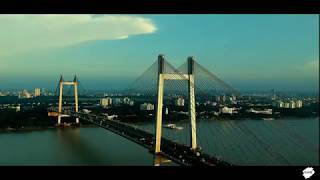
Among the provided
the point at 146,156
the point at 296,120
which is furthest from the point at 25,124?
the point at 296,120

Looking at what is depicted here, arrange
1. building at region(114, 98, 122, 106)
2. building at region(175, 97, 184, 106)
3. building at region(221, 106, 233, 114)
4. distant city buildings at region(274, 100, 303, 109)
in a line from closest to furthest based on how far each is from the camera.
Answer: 1. building at region(221, 106, 233, 114)
2. building at region(175, 97, 184, 106)
3. distant city buildings at region(274, 100, 303, 109)
4. building at region(114, 98, 122, 106)

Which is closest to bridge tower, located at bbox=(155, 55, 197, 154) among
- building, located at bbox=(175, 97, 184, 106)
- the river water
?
the river water

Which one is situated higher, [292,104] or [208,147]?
[292,104]

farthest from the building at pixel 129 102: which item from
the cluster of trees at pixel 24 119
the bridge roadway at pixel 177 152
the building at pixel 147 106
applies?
the bridge roadway at pixel 177 152

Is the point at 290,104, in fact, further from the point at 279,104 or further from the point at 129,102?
the point at 129,102

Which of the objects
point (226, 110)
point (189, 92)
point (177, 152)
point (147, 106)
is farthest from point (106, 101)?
point (177, 152)

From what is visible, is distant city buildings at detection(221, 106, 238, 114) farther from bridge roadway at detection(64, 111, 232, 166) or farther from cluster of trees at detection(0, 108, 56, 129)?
cluster of trees at detection(0, 108, 56, 129)
